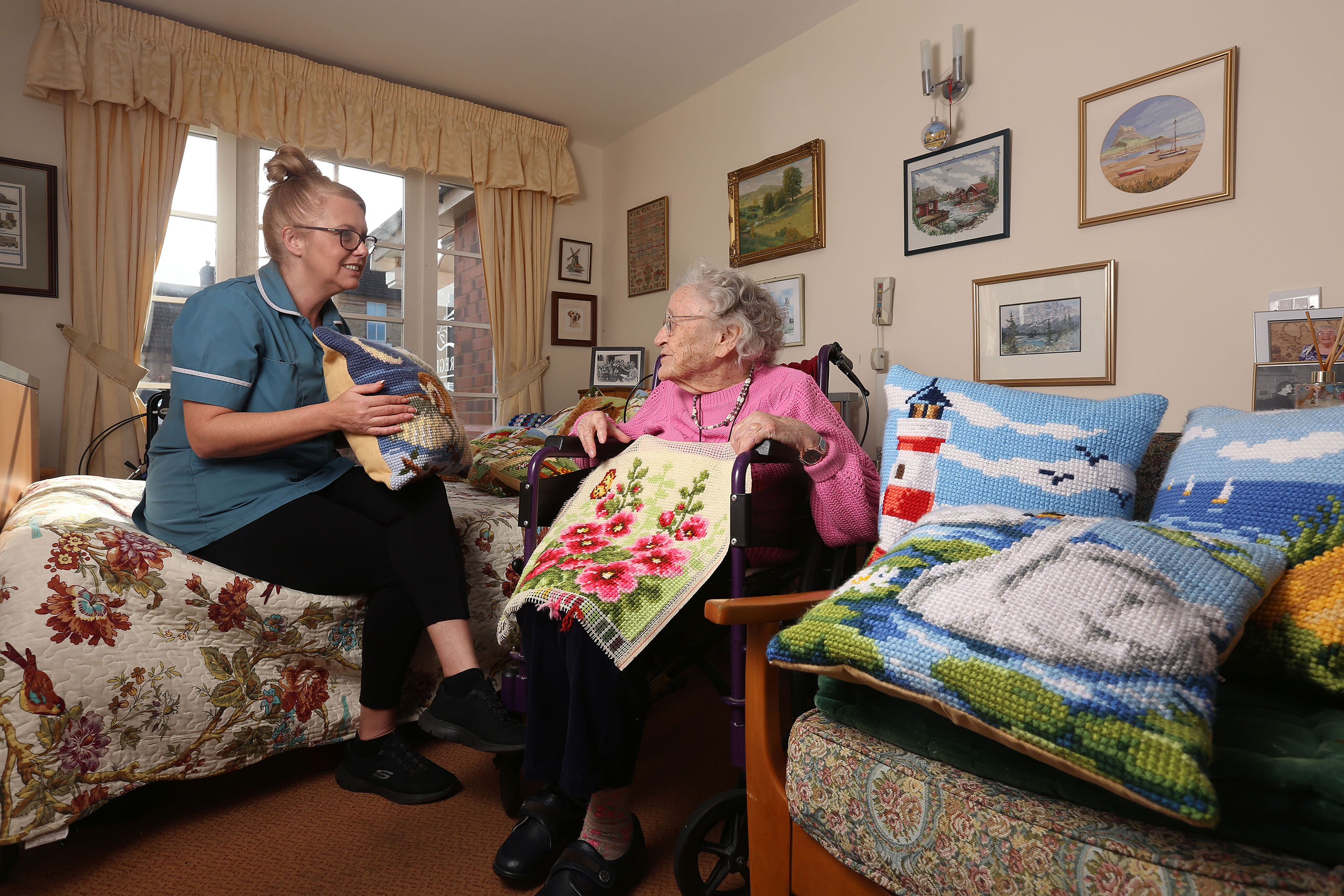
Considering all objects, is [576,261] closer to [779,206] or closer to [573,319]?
[573,319]

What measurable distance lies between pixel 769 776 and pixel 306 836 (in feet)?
3.42

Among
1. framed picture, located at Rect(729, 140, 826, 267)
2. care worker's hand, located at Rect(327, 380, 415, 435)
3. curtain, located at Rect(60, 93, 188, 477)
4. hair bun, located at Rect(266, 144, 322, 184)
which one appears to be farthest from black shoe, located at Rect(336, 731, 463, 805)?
framed picture, located at Rect(729, 140, 826, 267)

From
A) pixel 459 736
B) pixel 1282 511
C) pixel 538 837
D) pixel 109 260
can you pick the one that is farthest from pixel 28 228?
pixel 1282 511

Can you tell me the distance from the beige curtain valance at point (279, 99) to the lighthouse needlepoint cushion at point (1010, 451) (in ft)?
11.3

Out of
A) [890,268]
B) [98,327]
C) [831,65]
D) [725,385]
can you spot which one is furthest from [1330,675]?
[98,327]

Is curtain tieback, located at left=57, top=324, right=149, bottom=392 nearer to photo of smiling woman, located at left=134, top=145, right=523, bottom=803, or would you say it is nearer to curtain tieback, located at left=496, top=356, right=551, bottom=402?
curtain tieback, located at left=496, top=356, right=551, bottom=402

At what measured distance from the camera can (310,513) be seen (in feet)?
5.03

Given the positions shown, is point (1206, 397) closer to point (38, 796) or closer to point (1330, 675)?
point (1330, 675)

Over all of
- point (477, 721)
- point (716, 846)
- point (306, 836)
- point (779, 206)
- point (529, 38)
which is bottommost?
point (306, 836)

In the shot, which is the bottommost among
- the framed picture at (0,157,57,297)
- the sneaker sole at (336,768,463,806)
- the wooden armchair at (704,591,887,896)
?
the sneaker sole at (336,768,463,806)

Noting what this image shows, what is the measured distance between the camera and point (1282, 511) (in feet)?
2.74

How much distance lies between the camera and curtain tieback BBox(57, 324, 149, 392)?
3031 millimetres

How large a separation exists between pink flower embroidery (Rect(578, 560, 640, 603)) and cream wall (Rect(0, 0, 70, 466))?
3.09 meters

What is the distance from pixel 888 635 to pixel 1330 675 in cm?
45
